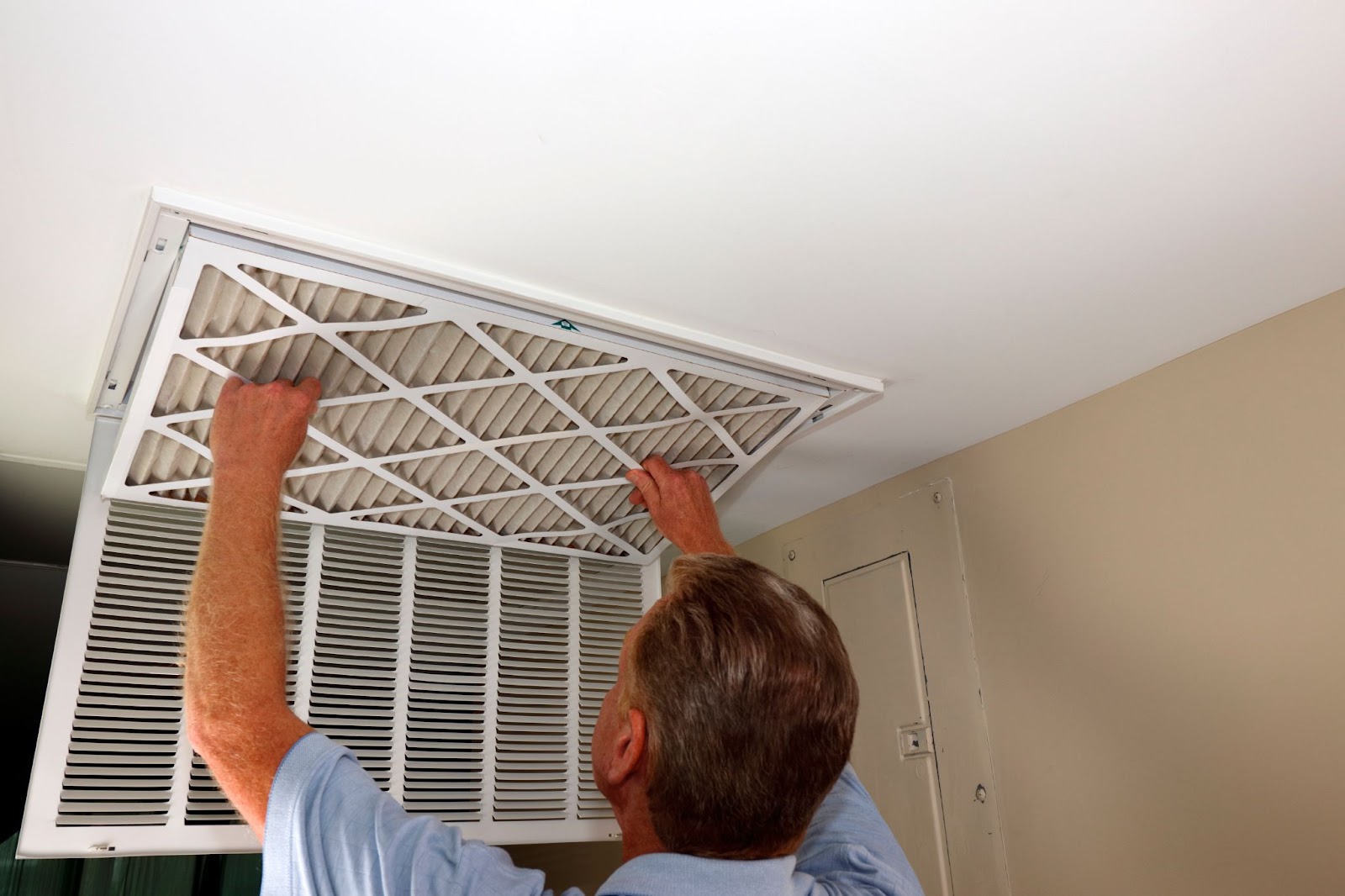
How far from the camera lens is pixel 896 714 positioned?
1680 mm

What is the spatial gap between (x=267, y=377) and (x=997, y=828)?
4.04ft

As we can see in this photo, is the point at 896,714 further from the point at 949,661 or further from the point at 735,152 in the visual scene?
the point at 735,152

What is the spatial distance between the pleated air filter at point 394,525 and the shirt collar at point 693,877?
60 centimetres

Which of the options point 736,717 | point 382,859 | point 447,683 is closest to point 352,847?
point 382,859

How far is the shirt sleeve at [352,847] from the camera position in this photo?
0.81 m

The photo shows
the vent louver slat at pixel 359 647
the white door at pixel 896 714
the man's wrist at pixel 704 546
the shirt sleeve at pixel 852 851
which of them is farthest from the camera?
the white door at pixel 896 714

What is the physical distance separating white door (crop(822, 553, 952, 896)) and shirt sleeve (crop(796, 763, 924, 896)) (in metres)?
0.49

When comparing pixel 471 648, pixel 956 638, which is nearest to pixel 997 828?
pixel 956 638

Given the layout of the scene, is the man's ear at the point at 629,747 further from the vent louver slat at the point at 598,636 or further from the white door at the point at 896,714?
the white door at the point at 896,714

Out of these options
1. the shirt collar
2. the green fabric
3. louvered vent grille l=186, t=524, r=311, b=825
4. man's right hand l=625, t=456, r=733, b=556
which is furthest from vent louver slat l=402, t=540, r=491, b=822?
the green fabric

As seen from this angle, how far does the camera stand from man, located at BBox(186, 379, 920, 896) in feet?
2.73

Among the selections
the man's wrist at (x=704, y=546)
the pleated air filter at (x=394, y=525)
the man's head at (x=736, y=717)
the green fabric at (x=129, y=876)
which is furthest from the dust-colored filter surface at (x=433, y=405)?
the green fabric at (x=129, y=876)

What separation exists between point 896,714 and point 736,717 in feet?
2.89

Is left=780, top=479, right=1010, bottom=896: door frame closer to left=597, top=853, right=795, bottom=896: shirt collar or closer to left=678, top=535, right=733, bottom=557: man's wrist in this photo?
left=678, top=535, right=733, bottom=557: man's wrist
